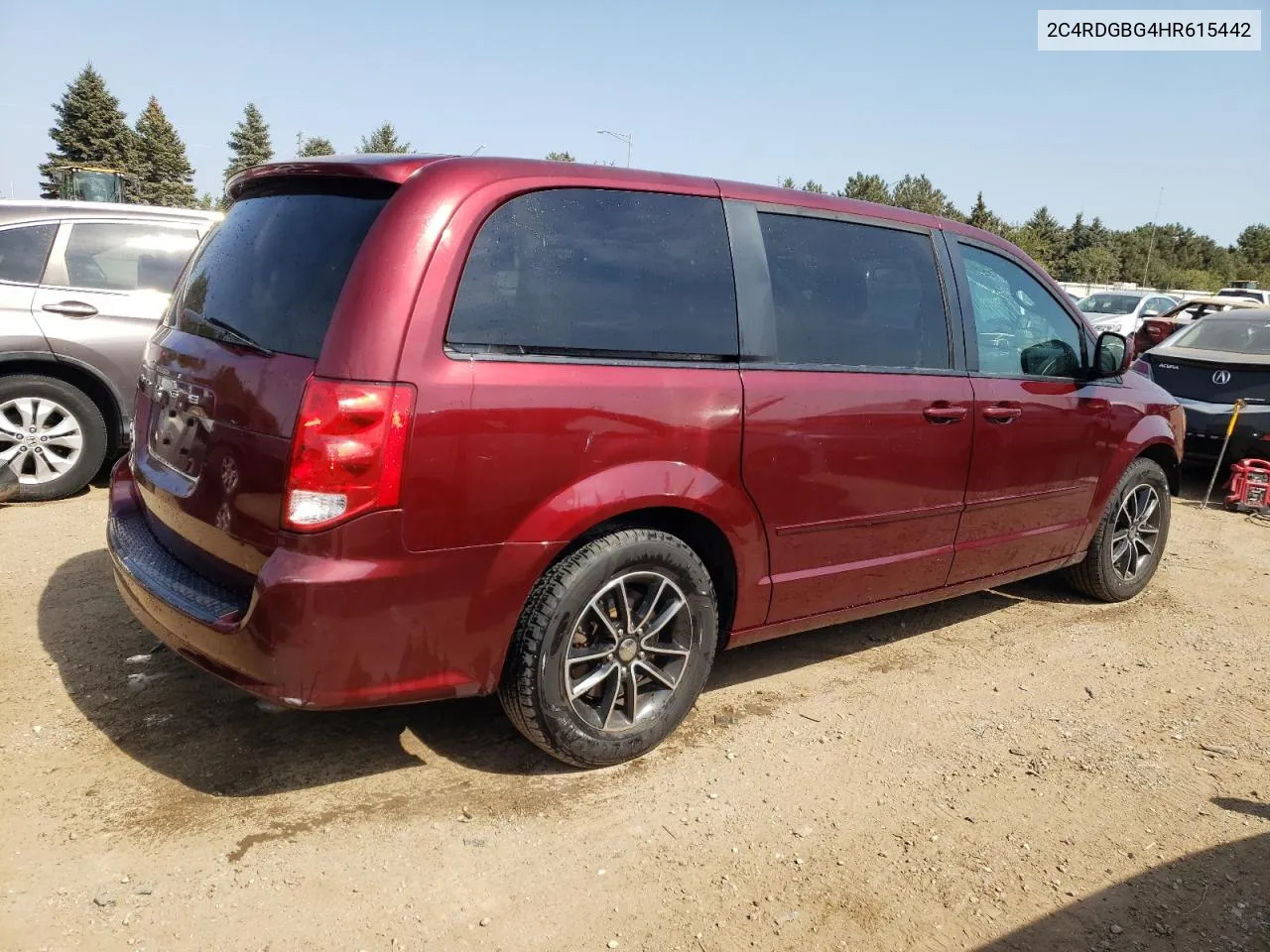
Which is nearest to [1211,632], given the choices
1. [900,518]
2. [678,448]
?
[900,518]

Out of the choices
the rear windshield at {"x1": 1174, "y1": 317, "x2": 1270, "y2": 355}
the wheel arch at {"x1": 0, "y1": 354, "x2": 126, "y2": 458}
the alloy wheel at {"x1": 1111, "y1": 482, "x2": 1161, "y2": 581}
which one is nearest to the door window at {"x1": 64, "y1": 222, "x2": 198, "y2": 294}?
the wheel arch at {"x1": 0, "y1": 354, "x2": 126, "y2": 458}

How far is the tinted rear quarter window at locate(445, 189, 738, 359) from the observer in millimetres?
2695

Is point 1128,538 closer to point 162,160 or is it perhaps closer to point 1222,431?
point 1222,431

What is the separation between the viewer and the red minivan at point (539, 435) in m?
2.51

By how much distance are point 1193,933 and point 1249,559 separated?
14.8 feet

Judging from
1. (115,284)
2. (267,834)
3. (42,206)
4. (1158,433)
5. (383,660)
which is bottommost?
(267,834)

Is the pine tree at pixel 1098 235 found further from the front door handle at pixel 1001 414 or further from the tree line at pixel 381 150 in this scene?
the front door handle at pixel 1001 414

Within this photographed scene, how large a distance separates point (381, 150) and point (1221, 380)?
170 ft

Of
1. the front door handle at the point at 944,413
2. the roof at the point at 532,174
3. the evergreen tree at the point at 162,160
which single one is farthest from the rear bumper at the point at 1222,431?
the evergreen tree at the point at 162,160

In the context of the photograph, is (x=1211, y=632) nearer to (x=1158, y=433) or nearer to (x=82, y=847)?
(x=1158, y=433)

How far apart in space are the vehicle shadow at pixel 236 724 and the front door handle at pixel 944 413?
3.91 ft

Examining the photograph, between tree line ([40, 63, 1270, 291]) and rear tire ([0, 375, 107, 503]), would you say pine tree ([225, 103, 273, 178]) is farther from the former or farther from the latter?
rear tire ([0, 375, 107, 503])

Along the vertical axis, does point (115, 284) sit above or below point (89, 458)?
above

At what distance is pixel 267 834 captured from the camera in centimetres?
266
